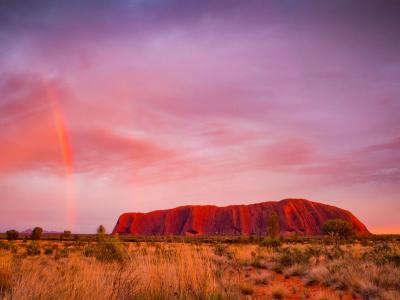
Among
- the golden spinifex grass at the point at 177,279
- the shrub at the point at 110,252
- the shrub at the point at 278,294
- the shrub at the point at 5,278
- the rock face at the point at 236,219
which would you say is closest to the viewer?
the golden spinifex grass at the point at 177,279

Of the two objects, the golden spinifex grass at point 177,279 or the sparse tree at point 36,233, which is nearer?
the golden spinifex grass at point 177,279

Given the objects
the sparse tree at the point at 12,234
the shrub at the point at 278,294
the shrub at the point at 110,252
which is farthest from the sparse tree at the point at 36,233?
the shrub at the point at 278,294

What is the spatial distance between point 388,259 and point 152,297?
1212 cm

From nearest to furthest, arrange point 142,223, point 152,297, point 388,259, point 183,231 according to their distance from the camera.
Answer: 1. point 152,297
2. point 388,259
3. point 183,231
4. point 142,223

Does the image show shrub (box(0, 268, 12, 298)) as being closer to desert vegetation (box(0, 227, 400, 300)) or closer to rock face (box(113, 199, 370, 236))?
desert vegetation (box(0, 227, 400, 300))

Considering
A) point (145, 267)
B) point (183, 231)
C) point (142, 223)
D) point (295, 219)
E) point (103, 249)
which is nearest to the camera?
point (145, 267)

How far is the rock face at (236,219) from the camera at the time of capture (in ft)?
393

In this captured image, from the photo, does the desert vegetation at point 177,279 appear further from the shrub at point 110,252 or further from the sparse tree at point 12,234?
the sparse tree at point 12,234

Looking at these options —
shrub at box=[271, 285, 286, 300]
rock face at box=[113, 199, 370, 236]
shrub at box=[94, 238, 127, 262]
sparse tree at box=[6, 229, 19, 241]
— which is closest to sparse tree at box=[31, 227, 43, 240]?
sparse tree at box=[6, 229, 19, 241]

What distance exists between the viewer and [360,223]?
13138 cm

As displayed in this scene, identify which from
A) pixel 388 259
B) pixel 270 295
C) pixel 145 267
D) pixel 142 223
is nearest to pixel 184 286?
pixel 145 267

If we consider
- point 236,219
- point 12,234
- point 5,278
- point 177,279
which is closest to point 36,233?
point 12,234

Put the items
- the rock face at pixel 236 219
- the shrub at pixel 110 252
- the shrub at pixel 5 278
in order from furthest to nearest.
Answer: the rock face at pixel 236 219 < the shrub at pixel 110 252 < the shrub at pixel 5 278

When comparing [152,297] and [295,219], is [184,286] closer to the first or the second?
[152,297]
